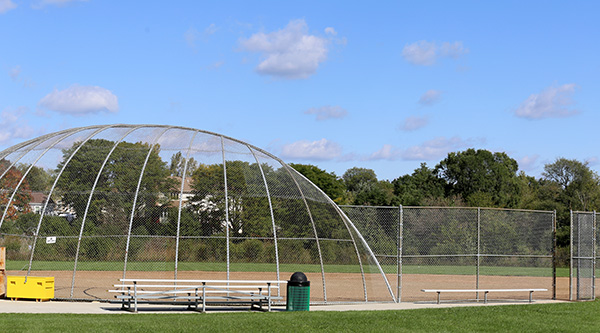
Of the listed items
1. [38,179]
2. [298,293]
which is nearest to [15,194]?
[38,179]

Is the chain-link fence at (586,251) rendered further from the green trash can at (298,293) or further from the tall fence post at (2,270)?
the tall fence post at (2,270)

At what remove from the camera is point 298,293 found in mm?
12969

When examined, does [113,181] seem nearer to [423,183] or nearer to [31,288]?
[31,288]

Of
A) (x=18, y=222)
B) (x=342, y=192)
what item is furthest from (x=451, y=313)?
(x=342, y=192)

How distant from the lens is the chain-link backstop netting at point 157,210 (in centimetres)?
1438

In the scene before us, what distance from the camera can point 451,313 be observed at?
1302cm

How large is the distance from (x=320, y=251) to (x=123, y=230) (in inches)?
176

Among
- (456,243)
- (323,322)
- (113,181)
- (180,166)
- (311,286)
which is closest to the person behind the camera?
(323,322)

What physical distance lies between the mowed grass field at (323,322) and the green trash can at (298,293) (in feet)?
1.50

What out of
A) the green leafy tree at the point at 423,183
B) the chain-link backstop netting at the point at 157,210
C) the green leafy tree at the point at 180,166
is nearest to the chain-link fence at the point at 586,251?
the chain-link backstop netting at the point at 157,210

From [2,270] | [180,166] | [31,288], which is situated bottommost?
[31,288]

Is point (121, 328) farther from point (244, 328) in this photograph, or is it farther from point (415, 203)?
point (415, 203)

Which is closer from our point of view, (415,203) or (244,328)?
(244,328)

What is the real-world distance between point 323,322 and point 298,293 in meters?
1.71
